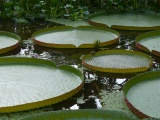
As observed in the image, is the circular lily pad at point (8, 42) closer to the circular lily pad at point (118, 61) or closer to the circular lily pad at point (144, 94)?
the circular lily pad at point (118, 61)

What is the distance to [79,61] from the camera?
3797 millimetres

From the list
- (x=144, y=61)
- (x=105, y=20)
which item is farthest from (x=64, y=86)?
(x=105, y=20)

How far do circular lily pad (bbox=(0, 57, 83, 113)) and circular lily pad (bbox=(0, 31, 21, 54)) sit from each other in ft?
1.72

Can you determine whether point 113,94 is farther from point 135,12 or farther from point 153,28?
point 135,12

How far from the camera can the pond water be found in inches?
112

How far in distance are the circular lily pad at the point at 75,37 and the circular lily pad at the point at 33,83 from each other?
78 cm

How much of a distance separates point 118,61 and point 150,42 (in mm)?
787

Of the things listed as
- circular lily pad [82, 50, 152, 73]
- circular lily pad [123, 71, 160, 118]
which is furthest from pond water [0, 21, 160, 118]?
circular lily pad [123, 71, 160, 118]

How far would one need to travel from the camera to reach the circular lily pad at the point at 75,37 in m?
4.21

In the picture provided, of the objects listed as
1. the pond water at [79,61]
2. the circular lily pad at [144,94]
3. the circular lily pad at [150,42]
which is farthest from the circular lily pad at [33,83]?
the circular lily pad at [150,42]

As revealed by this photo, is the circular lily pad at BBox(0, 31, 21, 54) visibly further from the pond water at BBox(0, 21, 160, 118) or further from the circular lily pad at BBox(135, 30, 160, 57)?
the circular lily pad at BBox(135, 30, 160, 57)

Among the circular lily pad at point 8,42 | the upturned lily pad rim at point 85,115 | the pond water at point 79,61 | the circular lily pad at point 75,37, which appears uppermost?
the upturned lily pad rim at point 85,115

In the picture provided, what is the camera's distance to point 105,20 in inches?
220

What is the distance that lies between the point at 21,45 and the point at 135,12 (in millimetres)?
2431
